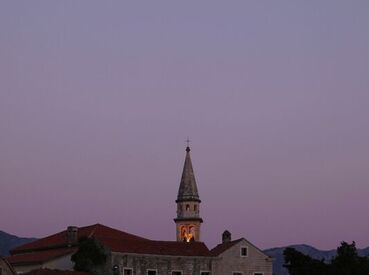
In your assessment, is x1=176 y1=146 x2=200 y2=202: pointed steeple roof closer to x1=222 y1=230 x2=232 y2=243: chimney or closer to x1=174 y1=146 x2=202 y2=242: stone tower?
x1=174 y1=146 x2=202 y2=242: stone tower

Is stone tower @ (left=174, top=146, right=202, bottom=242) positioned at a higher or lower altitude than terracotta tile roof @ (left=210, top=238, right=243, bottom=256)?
higher

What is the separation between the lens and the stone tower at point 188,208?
9831 centimetres

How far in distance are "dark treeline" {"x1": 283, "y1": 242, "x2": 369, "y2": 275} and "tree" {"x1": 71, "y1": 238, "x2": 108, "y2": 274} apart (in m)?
19.0

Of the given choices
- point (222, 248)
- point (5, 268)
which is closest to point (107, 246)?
point (5, 268)

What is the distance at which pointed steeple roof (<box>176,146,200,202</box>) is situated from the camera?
101 m

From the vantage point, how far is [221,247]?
260 ft

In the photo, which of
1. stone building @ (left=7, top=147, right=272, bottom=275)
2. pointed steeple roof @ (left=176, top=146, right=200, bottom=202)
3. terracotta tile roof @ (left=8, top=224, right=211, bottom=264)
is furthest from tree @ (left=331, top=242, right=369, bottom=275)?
pointed steeple roof @ (left=176, top=146, right=200, bottom=202)

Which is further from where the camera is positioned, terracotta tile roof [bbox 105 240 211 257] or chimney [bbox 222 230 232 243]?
chimney [bbox 222 230 232 243]

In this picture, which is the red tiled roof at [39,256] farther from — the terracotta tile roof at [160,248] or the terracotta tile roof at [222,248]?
the terracotta tile roof at [222,248]

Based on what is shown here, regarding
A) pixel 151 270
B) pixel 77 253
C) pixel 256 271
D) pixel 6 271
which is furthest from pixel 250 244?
pixel 6 271

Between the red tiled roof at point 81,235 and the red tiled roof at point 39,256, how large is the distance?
1038mm

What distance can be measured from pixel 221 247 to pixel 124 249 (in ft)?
32.4

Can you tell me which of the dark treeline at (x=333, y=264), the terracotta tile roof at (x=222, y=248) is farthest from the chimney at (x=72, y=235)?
the dark treeline at (x=333, y=264)

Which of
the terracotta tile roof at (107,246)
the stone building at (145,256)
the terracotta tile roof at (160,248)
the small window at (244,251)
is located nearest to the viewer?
the stone building at (145,256)
